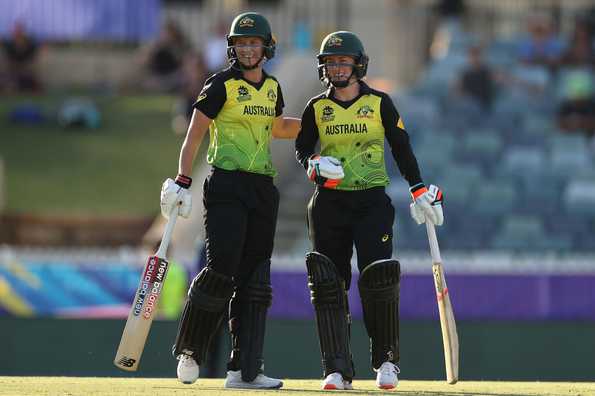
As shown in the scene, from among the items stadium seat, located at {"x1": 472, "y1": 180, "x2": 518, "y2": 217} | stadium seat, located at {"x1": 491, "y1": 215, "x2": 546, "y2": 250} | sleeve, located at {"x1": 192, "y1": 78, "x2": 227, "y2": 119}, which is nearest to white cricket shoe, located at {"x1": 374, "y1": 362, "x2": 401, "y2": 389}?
sleeve, located at {"x1": 192, "y1": 78, "x2": 227, "y2": 119}

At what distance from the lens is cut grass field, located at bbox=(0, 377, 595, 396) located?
757 cm

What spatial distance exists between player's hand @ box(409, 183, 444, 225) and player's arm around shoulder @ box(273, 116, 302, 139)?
0.70 m

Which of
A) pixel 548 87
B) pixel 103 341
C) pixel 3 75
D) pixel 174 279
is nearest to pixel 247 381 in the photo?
pixel 103 341

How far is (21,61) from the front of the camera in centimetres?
2136

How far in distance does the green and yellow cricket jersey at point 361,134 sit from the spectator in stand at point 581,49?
1034cm

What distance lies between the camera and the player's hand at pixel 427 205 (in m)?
8.21

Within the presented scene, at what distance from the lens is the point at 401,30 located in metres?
18.7

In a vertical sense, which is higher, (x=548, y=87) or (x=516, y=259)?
(x=548, y=87)

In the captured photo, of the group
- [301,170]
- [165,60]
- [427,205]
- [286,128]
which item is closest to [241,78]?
[286,128]

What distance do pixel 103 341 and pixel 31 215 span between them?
5774 millimetres

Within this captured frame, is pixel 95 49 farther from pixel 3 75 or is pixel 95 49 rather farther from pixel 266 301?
pixel 266 301

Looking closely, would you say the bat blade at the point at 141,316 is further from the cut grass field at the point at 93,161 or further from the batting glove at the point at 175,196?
the cut grass field at the point at 93,161

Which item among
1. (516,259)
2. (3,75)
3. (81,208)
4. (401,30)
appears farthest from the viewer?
(3,75)

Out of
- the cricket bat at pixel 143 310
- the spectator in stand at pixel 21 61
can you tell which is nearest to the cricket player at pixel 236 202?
the cricket bat at pixel 143 310
